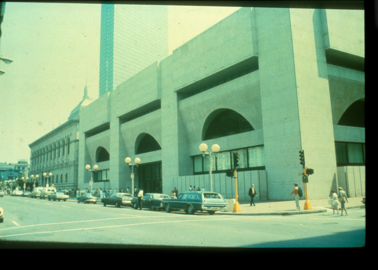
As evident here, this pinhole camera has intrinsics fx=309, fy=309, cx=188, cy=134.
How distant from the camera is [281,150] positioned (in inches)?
1064

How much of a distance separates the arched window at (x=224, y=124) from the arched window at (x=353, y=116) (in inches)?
373

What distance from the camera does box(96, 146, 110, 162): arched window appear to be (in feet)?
209

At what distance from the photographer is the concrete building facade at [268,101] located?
2658 centimetres

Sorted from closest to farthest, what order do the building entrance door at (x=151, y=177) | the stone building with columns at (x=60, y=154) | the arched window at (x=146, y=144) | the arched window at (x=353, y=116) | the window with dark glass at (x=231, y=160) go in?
the window with dark glass at (x=231, y=160) → the arched window at (x=353, y=116) → the building entrance door at (x=151, y=177) → the arched window at (x=146, y=144) → the stone building with columns at (x=60, y=154)

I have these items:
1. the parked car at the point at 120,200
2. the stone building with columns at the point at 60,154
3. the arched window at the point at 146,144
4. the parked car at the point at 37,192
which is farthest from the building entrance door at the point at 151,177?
the stone building with columns at the point at 60,154

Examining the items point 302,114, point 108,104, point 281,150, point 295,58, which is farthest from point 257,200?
point 108,104

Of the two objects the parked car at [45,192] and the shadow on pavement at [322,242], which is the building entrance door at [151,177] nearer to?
the parked car at [45,192]

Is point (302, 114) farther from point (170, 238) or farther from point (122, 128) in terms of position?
point (122, 128)

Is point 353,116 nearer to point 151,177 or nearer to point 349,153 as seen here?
point 349,153

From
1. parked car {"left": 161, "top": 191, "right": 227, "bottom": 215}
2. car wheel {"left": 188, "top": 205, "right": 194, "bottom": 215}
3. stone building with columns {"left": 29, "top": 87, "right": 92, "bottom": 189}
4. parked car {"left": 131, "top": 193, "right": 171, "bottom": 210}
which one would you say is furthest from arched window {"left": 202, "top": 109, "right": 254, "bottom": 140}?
stone building with columns {"left": 29, "top": 87, "right": 92, "bottom": 189}

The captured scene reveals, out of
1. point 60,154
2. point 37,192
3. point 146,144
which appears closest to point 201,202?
point 146,144

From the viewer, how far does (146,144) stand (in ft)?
167

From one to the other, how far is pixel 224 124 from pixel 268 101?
27.9 ft
